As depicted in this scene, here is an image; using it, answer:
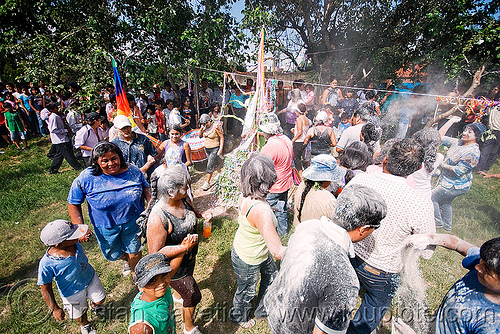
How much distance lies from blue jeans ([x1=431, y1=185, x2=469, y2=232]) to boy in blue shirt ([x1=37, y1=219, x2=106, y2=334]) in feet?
16.0

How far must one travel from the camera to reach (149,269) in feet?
5.31

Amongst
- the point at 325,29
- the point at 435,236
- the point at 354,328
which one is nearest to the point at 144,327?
the point at 354,328

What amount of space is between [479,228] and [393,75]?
25.8 ft

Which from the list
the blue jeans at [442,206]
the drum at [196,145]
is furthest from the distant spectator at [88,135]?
the blue jeans at [442,206]

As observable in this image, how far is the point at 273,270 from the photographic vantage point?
8.05 feet

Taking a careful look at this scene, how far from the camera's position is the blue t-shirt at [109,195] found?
2.55 m

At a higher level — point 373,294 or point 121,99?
point 121,99

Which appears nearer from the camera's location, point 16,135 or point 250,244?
point 250,244

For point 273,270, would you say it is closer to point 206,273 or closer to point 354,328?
point 354,328

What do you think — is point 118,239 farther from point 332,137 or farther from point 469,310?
point 332,137

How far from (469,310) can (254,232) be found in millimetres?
1481

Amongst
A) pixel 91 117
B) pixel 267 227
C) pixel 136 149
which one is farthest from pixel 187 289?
pixel 91 117

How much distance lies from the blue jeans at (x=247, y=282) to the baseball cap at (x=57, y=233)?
58.2 inches

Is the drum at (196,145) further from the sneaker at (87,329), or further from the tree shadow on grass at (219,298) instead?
the sneaker at (87,329)
